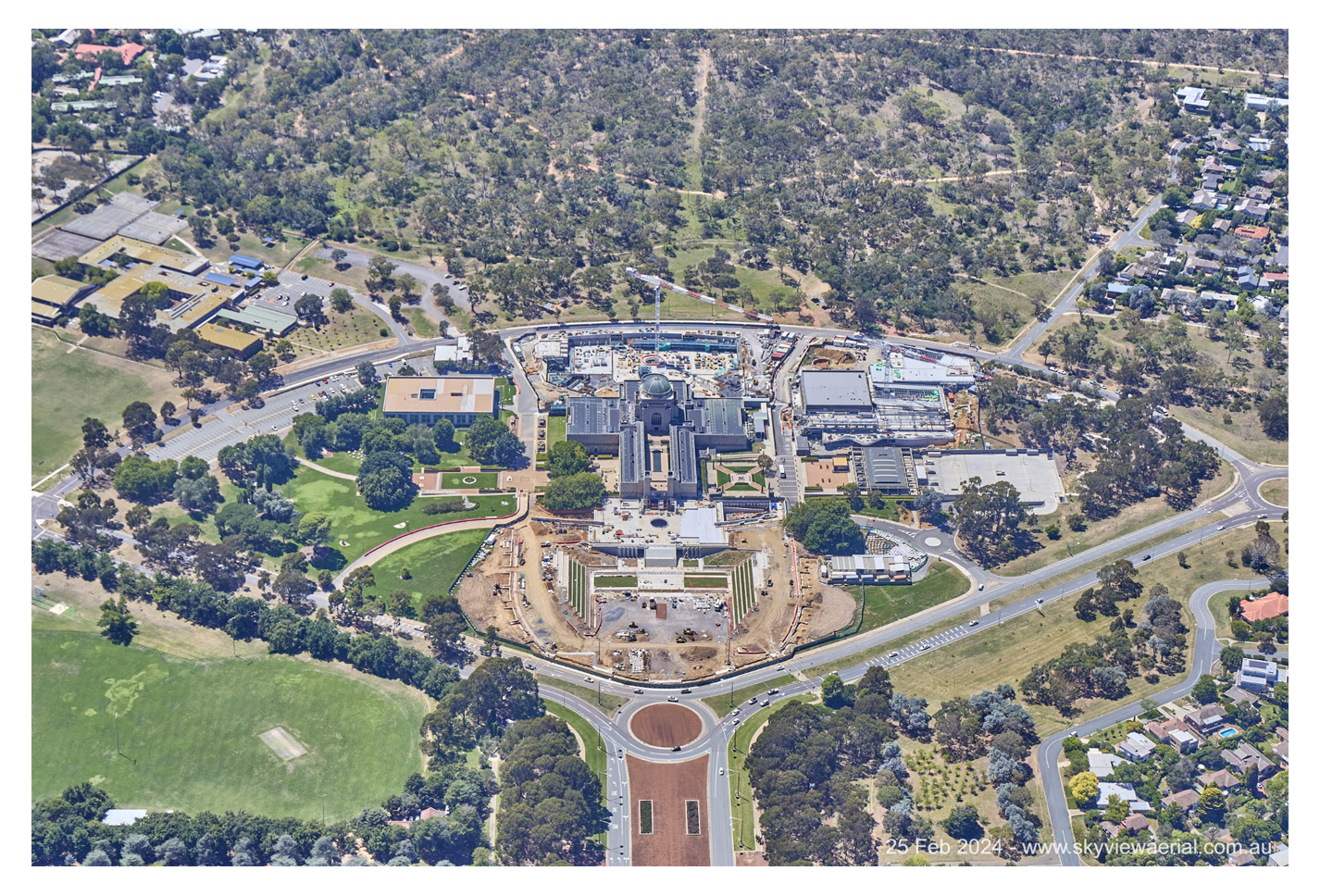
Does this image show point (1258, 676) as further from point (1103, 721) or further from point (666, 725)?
point (666, 725)

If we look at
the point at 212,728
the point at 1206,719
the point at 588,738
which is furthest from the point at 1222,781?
the point at 212,728

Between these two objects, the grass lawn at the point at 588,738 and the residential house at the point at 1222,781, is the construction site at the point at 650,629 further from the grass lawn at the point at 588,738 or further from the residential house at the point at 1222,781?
the residential house at the point at 1222,781

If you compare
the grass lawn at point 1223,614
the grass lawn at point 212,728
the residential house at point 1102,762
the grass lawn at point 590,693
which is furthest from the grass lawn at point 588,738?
the grass lawn at point 1223,614

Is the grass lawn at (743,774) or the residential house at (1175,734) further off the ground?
the residential house at (1175,734)

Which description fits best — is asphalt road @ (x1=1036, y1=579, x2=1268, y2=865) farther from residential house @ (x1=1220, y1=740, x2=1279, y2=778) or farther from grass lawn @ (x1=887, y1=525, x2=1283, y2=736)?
residential house @ (x1=1220, y1=740, x2=1279, y2=778)

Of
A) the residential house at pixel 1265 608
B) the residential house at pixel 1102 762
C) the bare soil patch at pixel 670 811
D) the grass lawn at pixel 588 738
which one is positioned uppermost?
the residential house at pixel 1265 608

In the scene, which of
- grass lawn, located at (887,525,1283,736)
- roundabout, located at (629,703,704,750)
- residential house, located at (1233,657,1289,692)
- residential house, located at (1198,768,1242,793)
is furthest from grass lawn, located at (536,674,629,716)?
residential house, located at (1233,657,1289,692)
